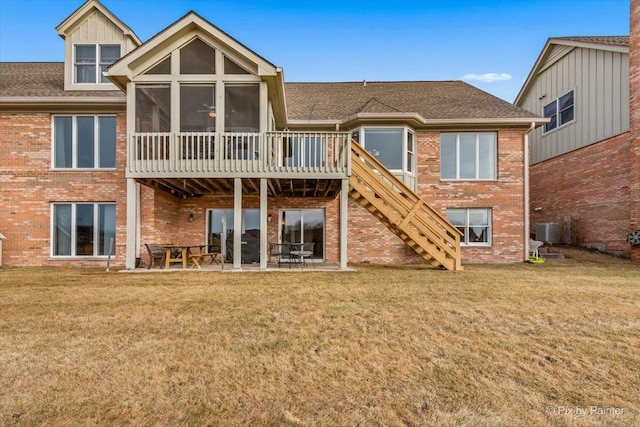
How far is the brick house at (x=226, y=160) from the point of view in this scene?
911 centimetres

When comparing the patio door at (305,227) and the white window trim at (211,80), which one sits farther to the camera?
the patio door at (305,227)

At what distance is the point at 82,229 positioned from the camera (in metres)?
10.9

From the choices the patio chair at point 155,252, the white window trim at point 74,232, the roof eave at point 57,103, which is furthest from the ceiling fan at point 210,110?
the white window trim at point 74,232

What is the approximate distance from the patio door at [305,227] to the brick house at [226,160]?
0.05 metres

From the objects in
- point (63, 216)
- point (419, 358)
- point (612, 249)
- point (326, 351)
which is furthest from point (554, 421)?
point (612, 249)

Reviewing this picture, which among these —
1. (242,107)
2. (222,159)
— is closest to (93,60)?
(242,107)

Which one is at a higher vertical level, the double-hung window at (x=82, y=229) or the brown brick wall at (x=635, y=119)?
the brown brick wall at (x=635, y=119)

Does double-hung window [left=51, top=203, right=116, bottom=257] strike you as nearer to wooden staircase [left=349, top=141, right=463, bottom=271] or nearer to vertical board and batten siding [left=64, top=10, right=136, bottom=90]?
vertical board and batten siding [left=64, top=10, right=136, bottom=90]

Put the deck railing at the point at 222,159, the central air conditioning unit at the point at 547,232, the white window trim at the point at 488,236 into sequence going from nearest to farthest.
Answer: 1. the deck railing at the point at 222,159
2. the white window trim at the point at 488,236
3. the central air conditioning unit at the point at 547,232

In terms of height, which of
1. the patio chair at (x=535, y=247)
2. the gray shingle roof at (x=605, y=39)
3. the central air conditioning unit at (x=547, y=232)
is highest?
the gray shingle roof at (x=605, y=39)

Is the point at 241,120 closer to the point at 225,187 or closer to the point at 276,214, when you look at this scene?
the point at 225,187

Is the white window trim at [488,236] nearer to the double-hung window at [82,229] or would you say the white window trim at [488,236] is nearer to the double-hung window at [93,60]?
the double-hung window at [82,229]

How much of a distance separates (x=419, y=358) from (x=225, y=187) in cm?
873

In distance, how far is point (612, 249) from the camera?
13.1 m
